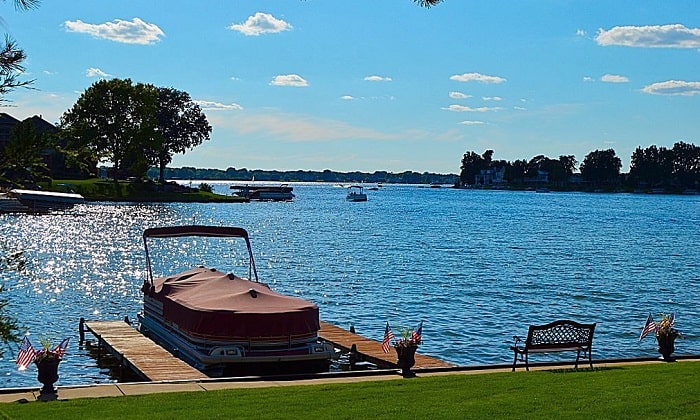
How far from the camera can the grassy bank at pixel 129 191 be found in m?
128

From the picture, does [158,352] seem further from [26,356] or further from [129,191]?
[129,191]

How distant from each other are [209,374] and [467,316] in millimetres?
16161

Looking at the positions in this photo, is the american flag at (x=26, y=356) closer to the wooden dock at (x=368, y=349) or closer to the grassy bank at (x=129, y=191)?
the wooden dock at (x=368, y=349)

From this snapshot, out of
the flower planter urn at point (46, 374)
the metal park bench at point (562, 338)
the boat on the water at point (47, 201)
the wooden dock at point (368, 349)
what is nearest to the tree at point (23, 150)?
the flower planter urn at point (46, 374)

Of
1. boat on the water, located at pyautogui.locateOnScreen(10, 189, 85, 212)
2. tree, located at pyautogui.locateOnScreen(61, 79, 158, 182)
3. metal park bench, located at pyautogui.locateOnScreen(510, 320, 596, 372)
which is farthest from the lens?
tree, located at pyautogui.locateOnScreen(61, 79, 158, 182)

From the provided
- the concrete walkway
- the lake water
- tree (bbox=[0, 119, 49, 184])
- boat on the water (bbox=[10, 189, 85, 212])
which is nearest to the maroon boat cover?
the lake water

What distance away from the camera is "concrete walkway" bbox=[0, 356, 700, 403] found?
50.4 feet

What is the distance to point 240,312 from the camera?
2316 centimetres

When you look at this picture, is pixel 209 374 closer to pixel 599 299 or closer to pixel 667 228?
pixel 599 299

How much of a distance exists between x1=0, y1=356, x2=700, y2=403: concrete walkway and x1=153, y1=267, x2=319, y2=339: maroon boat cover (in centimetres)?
492

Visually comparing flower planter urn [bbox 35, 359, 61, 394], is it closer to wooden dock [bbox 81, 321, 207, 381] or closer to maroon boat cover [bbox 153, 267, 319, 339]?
wooden dock [bbox 81, 321, 207, 381]

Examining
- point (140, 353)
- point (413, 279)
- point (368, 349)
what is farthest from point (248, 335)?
point (413, 279)

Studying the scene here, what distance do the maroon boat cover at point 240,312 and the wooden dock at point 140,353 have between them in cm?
107

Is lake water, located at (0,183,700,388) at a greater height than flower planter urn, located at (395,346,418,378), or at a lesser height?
lesser
